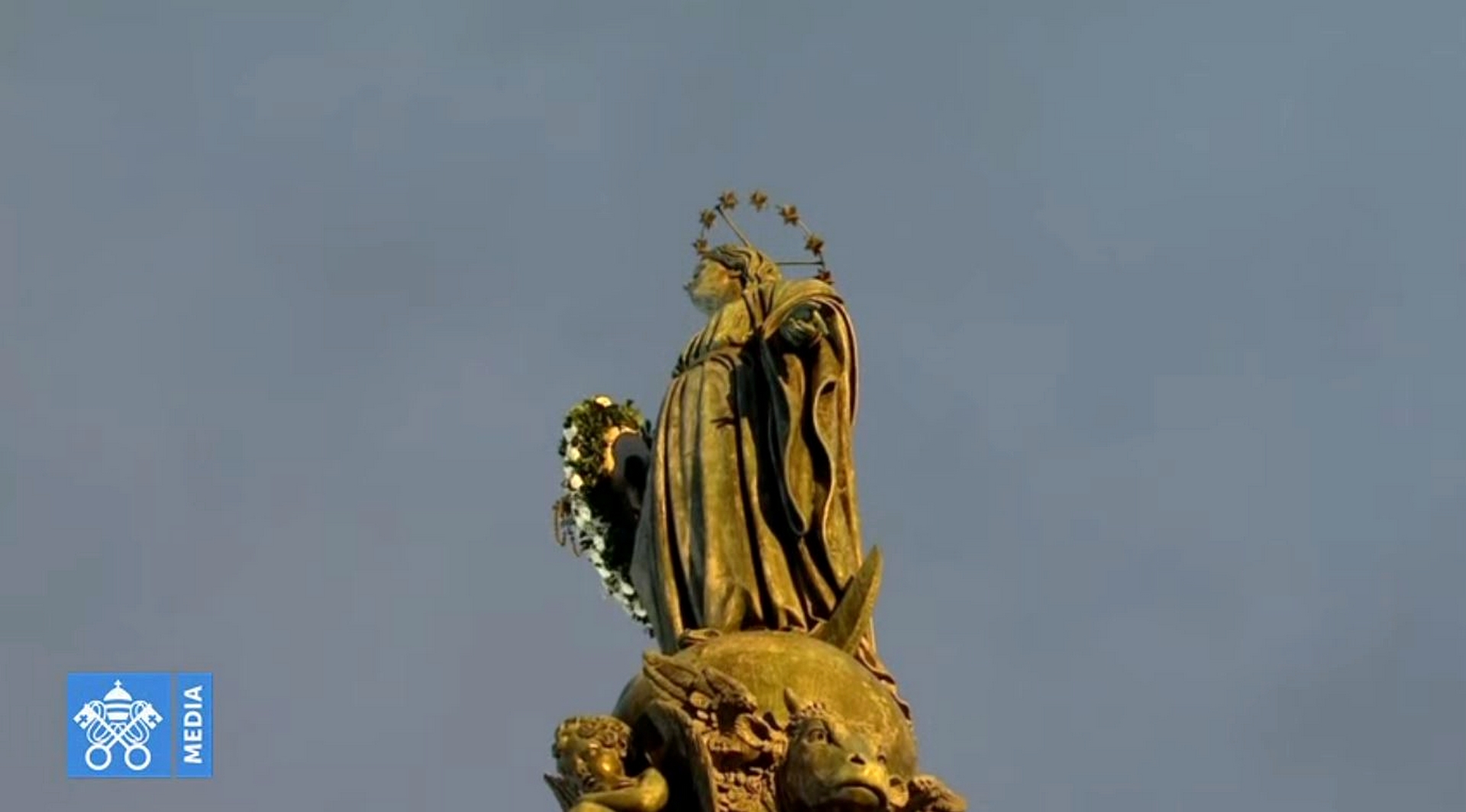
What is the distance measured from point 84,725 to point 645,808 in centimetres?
826

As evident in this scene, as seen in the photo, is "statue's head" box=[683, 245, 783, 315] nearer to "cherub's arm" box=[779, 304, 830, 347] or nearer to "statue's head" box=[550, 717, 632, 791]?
"cherub's arm" box=[779, 304, 830, 347]

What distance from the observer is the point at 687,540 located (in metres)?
18.9

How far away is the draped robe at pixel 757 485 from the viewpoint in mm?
18609

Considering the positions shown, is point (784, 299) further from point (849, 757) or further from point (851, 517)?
point (849, 757)

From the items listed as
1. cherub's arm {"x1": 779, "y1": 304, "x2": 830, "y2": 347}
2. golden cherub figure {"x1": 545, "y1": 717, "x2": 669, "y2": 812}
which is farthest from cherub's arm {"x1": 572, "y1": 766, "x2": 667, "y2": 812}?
cherub's arm {"x1": 779, "y1": 304, "x2": 830, "y2": 347}

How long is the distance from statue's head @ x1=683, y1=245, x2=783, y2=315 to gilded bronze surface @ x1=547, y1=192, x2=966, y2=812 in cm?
1

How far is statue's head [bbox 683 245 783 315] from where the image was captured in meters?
20.7

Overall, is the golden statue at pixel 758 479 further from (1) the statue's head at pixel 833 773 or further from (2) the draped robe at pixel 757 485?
(1) the statue's head at pixel 833 773

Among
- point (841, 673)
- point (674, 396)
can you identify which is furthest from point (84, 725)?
point (841, 673)

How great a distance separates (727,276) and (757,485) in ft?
6.83

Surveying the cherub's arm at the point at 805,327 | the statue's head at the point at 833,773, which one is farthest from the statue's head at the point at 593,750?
the cherub's arm at the point at 805,327

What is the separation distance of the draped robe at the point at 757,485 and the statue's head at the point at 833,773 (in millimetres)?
1539

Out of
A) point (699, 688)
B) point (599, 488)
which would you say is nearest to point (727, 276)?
point (599, 488)

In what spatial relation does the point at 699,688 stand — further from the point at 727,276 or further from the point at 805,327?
the point at 727,276
